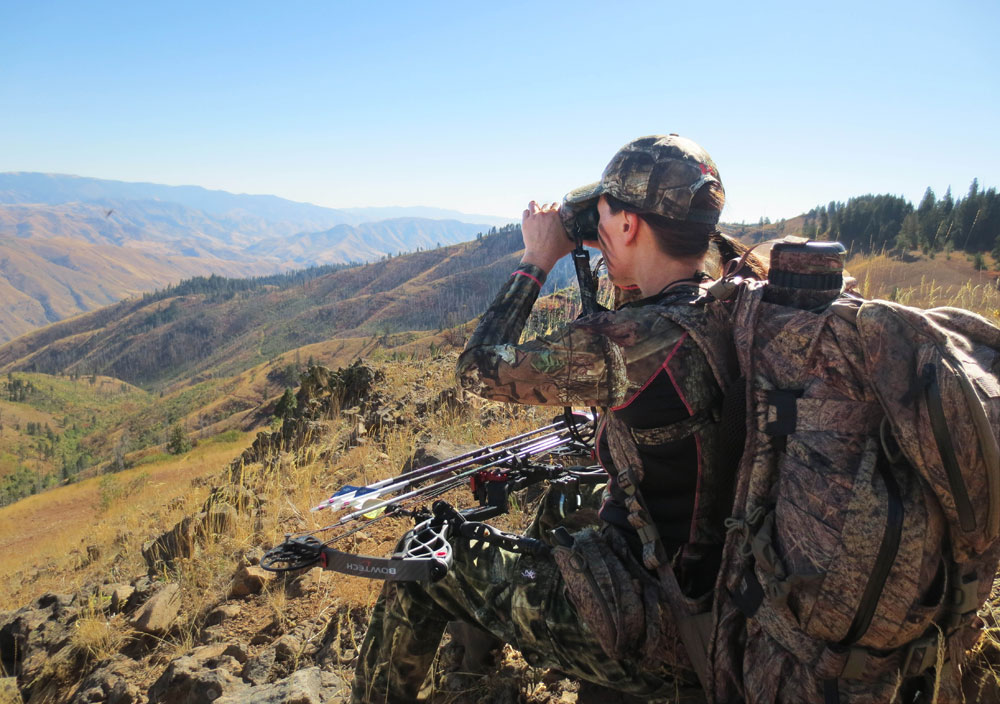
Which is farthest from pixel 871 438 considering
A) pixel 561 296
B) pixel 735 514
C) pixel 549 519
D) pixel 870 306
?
pixel 561 296

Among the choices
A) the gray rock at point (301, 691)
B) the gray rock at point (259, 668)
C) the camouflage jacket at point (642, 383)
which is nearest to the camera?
the camouflage jacket at point (642, 383)

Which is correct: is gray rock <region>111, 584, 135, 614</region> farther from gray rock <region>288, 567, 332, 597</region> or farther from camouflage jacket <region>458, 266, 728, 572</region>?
camouflage jacket <region>458, 266, 728, 572</region>

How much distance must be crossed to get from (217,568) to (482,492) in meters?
2.80

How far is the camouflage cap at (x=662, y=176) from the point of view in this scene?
234 centimetres

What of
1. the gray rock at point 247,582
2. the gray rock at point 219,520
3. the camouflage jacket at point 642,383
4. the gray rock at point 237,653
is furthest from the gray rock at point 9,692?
the camouflage jacket at point 642,383

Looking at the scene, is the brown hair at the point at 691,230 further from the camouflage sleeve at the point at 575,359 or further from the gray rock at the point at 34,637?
the gray rock at the point at 34,637

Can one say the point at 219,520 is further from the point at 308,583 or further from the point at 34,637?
the point at 308,583

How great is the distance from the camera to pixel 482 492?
3.25m

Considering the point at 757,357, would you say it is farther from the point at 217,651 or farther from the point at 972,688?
the point at 217,651

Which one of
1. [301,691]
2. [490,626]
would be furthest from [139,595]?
[490,626]

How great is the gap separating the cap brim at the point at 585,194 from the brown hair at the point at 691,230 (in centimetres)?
11

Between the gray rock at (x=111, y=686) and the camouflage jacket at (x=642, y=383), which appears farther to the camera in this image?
the gray rock at (x=111, y=686)

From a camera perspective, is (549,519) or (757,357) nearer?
(757,357)

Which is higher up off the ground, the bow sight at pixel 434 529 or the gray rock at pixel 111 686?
the bow sight at pixel 434 529
